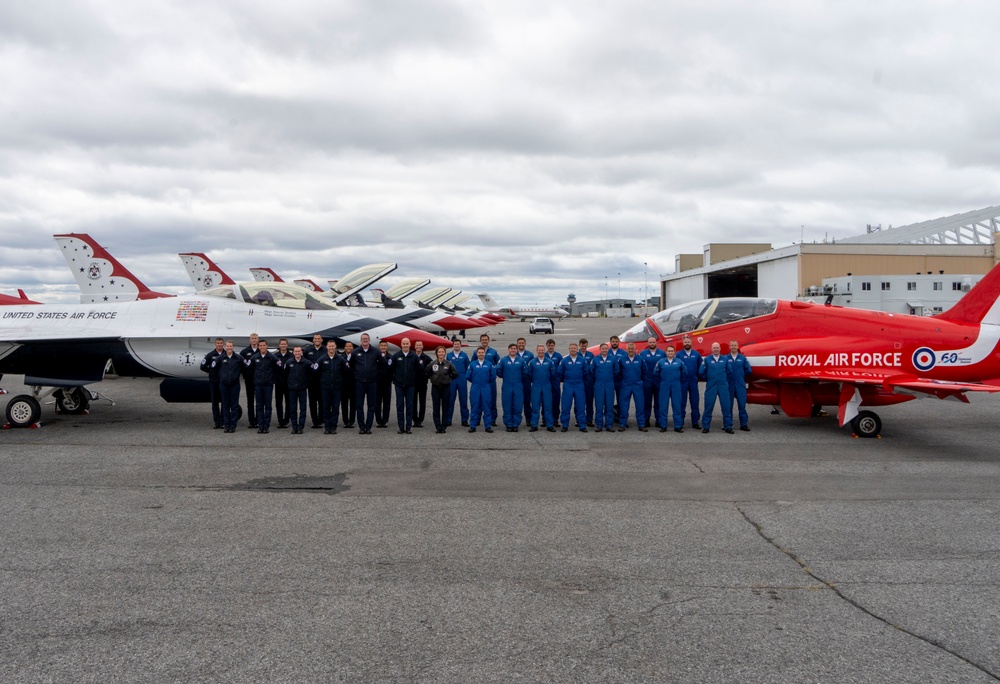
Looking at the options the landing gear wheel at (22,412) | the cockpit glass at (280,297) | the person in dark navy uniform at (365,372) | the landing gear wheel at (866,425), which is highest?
the cockpit glass at (280,297)

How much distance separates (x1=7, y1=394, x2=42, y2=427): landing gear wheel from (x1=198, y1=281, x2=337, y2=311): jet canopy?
3.15 metres

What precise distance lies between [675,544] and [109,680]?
3.82 metres

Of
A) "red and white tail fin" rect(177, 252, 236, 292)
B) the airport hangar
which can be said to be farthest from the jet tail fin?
"red and white tail fin" rect(177, 252, 236, 292)

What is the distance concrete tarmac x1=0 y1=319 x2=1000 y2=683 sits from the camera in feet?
11.9

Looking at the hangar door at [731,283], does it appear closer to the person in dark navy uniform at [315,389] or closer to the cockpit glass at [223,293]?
the cockpit glass at [223,293]

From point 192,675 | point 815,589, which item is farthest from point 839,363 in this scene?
point 192,675

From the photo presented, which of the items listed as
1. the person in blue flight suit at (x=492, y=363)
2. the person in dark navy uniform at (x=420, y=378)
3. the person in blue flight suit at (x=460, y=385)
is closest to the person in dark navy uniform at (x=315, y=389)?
the person in dark navy uniform at (x=420, y=378)

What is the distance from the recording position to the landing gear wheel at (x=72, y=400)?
1260 centimetres

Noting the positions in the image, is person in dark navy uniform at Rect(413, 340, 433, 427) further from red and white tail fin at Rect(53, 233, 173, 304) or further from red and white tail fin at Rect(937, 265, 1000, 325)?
red and white tail fin at Rect(53, 233, 173, 304)

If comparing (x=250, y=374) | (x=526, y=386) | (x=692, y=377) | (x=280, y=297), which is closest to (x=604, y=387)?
(x=526, y=386)

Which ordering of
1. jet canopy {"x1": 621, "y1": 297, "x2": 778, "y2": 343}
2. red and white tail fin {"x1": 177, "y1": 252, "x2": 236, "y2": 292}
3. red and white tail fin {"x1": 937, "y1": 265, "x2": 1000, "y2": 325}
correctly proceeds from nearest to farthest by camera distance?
red and white tail fin {"x1": 937, "y1": 265, "x2": 1000, "y2": 325}
jet canopy {"x1": 621, "y1": 297, "x2": 778, "y2": 343}
red and white tail fin {"x1": 177, "y1": 252, "x2": 236, "y2": 292}

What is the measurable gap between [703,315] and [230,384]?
26.0 feet

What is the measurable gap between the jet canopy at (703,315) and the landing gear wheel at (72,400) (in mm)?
9873

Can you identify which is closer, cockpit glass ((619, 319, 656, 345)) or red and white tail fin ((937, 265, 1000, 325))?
red and white tail fin ((937, 265, 1000, 325))
